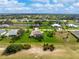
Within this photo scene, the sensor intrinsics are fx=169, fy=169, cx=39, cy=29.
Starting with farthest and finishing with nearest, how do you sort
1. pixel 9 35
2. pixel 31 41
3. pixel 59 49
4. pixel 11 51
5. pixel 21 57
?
pixel 9 35, pixel 31 41, pixel 59 49, pixel 11 51, pixel 21 57

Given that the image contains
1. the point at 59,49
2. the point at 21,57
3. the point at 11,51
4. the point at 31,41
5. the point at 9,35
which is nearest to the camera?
the point at 21,57

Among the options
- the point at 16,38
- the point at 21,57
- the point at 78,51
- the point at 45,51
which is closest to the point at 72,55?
the point at 78,51

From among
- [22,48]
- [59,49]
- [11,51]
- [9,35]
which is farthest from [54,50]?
[9,35]

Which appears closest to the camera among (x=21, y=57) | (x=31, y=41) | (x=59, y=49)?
(x=21, y=57)

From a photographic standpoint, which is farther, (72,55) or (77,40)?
(77,40)

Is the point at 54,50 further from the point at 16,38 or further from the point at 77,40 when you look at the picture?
the point at 16,38

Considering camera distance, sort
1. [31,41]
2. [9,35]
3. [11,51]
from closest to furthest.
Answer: [11,51]
[31,41]
[9,35]

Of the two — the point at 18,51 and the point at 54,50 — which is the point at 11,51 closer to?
the point at 18,51

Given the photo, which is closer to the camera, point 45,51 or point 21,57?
point 21,57
